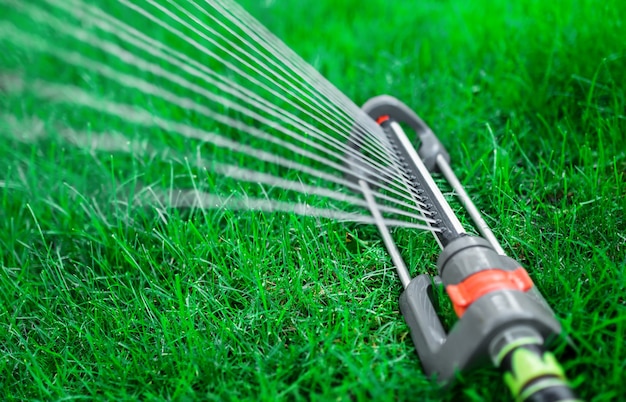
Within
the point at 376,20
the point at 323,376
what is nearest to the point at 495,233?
the point at 323,376

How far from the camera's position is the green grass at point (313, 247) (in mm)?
1718

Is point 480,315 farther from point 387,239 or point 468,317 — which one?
point 387,239

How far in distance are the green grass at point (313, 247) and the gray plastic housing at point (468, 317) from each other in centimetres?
7

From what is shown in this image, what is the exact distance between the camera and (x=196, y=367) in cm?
172

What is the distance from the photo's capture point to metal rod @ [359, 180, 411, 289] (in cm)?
190

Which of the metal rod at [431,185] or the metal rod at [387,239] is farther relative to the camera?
the metal rod at [387,239]

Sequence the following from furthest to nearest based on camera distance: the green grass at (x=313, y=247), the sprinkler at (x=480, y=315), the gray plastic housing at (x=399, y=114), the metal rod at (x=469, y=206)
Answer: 1. the gray plastic housing at (x=399, y=114)
2. the metal rod at (x=469, y=206)
3. the green grass at (x=313, y=247)
4. the sprinkler at (x=480, y=315)

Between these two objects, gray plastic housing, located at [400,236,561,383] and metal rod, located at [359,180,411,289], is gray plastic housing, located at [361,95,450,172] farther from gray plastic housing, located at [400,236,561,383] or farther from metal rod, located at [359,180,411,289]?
gray plastic housing, located at [400,236,561,383]

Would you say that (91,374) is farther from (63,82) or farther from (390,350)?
(63,82)

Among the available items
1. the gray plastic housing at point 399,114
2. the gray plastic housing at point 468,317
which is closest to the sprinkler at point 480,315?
the gray plastic housing at point 468,317

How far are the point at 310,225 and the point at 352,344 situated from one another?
55 centimetres

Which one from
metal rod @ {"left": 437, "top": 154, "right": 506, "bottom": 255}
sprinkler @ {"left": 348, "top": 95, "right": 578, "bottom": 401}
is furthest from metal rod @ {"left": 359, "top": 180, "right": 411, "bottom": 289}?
metal rod @ {"left": 437, "top": 154, "right": 506, "bottom": 255}

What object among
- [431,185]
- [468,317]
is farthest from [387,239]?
[468,317]

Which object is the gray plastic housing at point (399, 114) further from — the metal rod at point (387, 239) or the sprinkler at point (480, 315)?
the sprinkler at point (480, 315)
